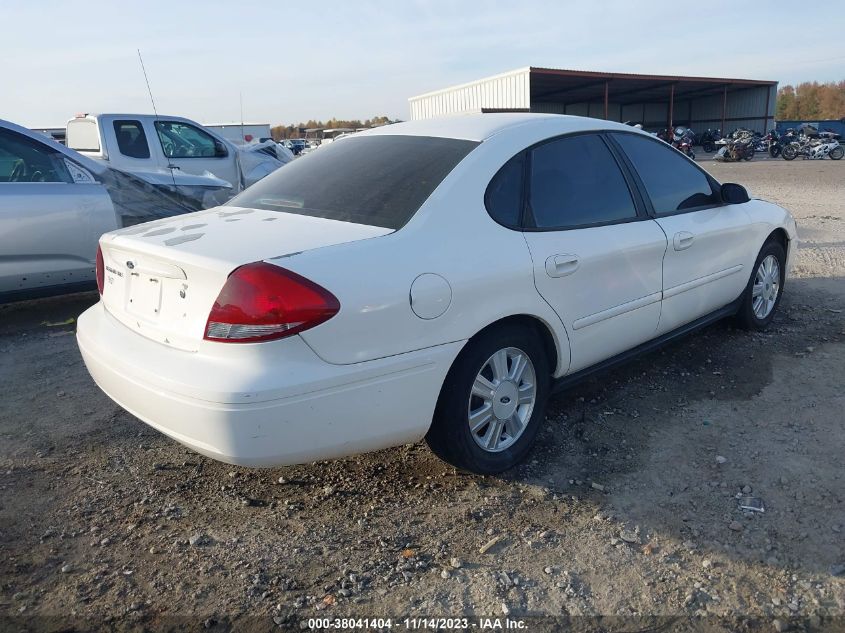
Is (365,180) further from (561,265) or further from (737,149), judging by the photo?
(737,149)

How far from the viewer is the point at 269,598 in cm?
236

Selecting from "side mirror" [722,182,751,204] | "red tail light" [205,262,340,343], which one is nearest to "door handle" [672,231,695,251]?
"side mirror" [722,182,751,204]

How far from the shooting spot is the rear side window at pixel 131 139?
32.6 ft

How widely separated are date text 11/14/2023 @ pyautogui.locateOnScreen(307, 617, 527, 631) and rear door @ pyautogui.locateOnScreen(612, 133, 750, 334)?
220cm

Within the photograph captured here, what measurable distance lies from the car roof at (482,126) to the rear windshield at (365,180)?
8cm

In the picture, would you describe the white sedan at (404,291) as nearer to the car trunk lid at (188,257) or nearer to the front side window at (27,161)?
the car trunk lid at (188,257)

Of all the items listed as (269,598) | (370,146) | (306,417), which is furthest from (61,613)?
(370,146)

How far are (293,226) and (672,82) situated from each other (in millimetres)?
37052

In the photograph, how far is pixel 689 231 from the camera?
398 cm

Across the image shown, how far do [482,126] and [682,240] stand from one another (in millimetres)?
1375

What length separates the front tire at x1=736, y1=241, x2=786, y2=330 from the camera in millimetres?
4812

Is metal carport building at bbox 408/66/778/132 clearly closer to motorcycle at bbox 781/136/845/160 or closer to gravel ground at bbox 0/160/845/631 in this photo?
motorcycle at bbox 781/136/845/160

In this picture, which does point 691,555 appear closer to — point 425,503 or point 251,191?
point 425,503

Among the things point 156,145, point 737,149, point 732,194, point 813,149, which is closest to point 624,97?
point 737,149
